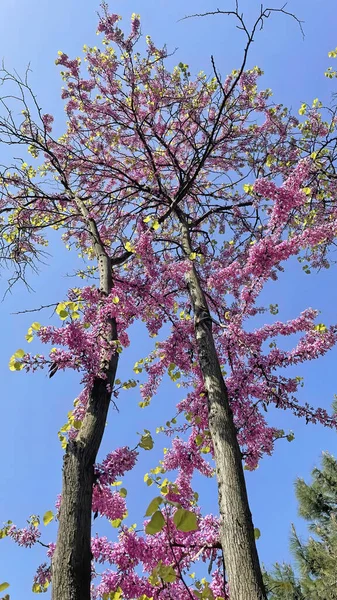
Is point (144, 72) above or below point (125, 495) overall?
above

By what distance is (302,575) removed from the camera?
1158 cm

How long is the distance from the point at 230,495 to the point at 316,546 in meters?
10.5

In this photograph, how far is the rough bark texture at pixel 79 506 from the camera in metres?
2.26

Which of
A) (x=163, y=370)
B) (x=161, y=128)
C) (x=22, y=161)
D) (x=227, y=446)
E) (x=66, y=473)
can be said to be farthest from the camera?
(x=161, y=128)

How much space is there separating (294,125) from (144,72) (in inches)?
116

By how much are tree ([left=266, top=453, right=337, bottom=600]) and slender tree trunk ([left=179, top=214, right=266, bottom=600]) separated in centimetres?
909

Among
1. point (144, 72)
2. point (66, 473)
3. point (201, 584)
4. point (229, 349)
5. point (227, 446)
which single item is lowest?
point (201, 584)

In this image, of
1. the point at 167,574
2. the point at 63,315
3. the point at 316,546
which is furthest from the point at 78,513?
A: the point at 316,546

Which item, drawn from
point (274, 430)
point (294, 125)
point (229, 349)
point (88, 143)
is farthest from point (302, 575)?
point (88, 143)

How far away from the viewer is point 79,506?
8.37ft

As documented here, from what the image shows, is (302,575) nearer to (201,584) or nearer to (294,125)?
(201,584)

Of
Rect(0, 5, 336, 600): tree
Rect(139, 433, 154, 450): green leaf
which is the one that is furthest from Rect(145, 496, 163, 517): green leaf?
Rect(139, 433, 154, 450): green leaf

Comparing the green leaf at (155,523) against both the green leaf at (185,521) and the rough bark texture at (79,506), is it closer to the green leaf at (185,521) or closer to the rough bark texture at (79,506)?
the green leaf at (185,521)

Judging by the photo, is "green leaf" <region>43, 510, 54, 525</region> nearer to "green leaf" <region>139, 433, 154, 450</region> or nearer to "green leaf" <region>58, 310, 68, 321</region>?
"green leaf" <region>139, 433, 154, 450</region>
